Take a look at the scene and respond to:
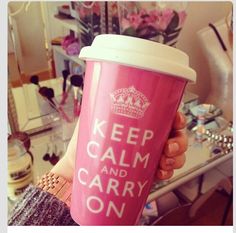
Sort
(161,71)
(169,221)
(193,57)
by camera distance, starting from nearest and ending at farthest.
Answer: (161,71) < (169,221) < (193,57)

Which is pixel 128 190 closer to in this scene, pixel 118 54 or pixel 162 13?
pixel 118 54

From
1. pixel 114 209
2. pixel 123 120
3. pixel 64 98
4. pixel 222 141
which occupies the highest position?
pixel 123 120

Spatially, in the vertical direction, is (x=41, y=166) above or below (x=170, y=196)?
above

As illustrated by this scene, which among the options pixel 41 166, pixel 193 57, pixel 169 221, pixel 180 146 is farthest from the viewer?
pixel 193 57

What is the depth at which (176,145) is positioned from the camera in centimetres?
41

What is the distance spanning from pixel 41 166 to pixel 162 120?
50 centimetres

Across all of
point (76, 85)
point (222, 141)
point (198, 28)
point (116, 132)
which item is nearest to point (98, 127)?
point (116, 132)

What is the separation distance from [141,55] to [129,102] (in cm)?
5

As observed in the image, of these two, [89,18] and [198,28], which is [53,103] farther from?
[198,28]

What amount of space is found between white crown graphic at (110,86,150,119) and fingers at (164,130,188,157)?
0.31 feet

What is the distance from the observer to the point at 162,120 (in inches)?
13.1

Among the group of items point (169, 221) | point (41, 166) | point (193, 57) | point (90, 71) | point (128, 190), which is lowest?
point (169, 221)

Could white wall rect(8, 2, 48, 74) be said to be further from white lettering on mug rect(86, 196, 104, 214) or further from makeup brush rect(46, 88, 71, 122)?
white lettering on mug rect(86, 196, 104, 214)

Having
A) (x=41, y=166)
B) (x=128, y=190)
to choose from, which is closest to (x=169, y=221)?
(x=41, y=166)
